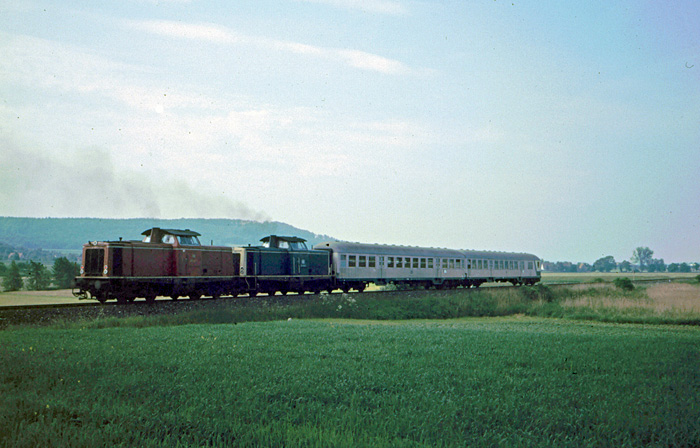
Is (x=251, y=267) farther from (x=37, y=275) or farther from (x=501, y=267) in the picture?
(x=501, y=267)

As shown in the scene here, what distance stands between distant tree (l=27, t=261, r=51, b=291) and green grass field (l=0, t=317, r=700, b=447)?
29.7 metres

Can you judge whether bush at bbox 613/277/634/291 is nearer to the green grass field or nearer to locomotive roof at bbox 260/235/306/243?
locomotive roof at bbox 260/235/306/243

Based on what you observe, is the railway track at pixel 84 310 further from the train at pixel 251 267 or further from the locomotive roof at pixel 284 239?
the locomotive roof at pixel 284 239

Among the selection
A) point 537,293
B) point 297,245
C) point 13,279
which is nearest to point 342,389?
point 297,245

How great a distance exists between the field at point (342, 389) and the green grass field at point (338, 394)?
32 millimetres

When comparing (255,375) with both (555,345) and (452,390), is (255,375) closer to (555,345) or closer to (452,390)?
(452,390)

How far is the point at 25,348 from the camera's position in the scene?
13281mm

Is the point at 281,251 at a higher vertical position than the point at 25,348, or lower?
higher

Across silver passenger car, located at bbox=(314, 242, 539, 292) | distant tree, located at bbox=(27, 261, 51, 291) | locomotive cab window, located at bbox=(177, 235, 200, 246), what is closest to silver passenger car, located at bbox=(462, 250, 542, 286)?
silver passenger car, located at bbox=(314, 242, 539, 292)

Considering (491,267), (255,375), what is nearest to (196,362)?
(255,375)

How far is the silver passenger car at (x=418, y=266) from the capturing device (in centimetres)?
4141

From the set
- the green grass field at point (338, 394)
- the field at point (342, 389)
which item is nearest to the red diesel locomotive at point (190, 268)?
the field at point (342, 389)

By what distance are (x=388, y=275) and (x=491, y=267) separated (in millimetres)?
16880

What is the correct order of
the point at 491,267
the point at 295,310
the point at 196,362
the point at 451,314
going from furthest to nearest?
the point at 491,267, the point at 451,314, the point at 295,310, the point at 196,362
